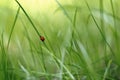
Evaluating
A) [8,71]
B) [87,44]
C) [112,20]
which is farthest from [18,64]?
[112,20]

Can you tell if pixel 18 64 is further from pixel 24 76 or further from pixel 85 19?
pixel 85 19

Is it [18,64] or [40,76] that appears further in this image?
[18,64]

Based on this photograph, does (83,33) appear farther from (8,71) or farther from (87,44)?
(8,71)

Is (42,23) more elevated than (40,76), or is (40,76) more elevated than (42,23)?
(42,23)

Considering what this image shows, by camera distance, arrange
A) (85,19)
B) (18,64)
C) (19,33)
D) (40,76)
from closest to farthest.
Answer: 1. (40,76)
2. (18,64)
3. (85,19)
4. (19,33)

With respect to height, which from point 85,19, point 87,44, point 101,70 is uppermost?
point 85,19

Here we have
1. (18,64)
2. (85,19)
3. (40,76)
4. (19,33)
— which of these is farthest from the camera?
(19,33)

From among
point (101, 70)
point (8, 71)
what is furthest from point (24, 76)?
point (101, 70)
